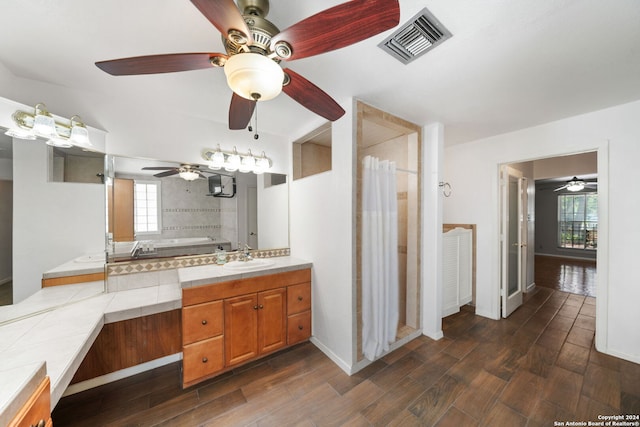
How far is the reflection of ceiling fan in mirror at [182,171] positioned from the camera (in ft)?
6.98

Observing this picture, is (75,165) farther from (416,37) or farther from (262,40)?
(416,37)

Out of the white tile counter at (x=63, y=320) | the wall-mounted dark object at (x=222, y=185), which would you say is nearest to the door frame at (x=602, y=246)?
the white tile counter at (x=63, y=320)

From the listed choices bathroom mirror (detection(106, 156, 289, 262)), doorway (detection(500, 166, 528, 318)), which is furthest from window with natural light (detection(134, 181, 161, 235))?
doorway (detection(500, 166, 528, 318))

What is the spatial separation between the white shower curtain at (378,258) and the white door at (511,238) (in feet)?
5.96

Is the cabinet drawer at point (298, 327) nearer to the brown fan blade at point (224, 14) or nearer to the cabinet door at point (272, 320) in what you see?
the cabinet door at point (272, 320)

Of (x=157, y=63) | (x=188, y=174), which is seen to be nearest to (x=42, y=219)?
(x=188, y=174)

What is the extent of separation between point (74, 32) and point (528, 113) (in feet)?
12.0

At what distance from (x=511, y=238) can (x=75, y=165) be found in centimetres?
486

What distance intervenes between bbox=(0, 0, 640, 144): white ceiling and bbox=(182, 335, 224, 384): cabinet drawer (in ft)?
6.63

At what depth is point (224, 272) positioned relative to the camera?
6.51 feet

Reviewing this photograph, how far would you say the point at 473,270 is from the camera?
3188 mm

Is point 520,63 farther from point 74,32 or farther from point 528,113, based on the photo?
point 74,32

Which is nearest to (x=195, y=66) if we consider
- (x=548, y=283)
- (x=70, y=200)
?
(x=70, y=200)

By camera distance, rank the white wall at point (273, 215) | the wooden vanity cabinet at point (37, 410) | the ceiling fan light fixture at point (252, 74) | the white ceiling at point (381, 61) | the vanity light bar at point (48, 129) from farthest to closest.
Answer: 1. the white wall at point (273, 215)
2. the vanity light bar at point (48, 129)
3. the white ceiling at point (381, 61)
4. the ceiling fan light fixture at point (252, 74)
5. the wooden vanity cabinet at point (37, 410)
